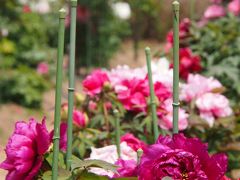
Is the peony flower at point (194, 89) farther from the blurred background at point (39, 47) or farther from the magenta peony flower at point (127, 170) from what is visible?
the blurred background at point (39, 47)

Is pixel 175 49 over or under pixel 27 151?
over

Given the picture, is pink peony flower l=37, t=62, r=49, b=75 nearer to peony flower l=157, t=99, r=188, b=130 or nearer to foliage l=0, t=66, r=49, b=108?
foliage l=0, t=66, r=49, b=108

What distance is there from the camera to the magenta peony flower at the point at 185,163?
3.68 ft

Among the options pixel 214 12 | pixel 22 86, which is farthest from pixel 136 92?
pixel 22 86

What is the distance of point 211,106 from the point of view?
228 centimetres

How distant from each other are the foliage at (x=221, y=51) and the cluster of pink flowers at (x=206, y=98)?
0.58 metres

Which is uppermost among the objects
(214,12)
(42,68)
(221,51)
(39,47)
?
(39,47)

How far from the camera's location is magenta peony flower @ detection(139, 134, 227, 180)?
3.68 feet

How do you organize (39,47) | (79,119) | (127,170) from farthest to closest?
(39,47), (79,119), (127,170)

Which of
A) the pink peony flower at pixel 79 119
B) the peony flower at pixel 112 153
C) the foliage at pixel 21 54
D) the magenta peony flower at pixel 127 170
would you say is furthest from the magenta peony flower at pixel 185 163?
the foliage at pixel 21 54

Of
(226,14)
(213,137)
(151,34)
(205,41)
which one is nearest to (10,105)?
(226,14)

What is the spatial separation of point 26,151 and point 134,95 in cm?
86

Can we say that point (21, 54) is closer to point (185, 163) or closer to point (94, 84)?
point (94, 84)

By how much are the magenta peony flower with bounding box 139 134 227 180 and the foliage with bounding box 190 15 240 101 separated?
1.78 m
